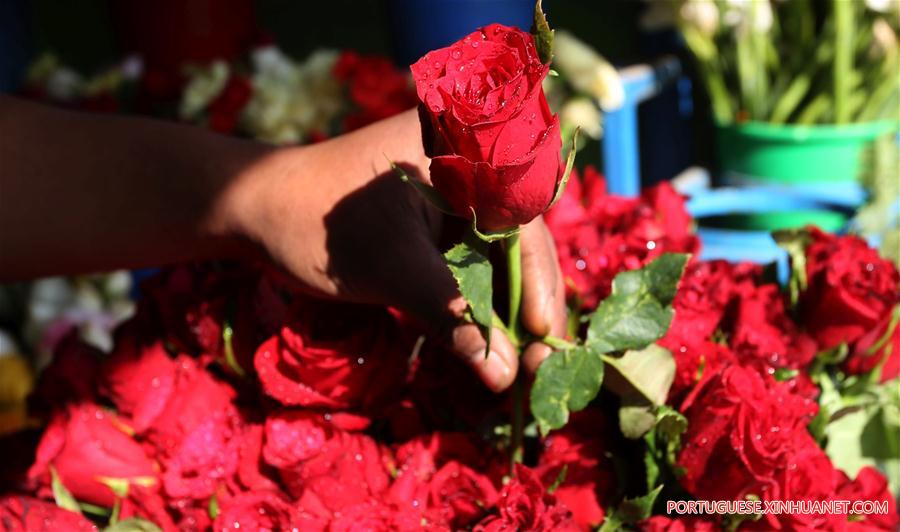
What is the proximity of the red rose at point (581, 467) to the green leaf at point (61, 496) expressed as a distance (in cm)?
31

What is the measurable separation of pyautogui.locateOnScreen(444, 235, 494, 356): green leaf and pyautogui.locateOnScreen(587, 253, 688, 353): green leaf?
0.08 metres

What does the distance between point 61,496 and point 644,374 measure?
39 centimetres

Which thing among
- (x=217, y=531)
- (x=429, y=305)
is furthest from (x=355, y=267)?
(x=217, y=531)

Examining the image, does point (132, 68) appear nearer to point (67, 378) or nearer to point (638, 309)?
point (67, 378)

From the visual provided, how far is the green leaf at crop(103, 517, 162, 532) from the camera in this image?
52 centimetres

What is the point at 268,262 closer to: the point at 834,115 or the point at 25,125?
the point at 25,125

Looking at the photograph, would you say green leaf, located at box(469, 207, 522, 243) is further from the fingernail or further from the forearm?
the forearm

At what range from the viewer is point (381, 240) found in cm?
52

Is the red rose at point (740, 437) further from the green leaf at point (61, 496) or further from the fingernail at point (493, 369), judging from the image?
the green leaf at point (61, 496)

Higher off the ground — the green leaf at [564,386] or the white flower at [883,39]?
the green leaf at [564,386]

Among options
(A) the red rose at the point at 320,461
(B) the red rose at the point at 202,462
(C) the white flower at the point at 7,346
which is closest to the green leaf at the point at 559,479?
(A) the red rose at the point at 320,461

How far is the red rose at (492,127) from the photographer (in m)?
0.37

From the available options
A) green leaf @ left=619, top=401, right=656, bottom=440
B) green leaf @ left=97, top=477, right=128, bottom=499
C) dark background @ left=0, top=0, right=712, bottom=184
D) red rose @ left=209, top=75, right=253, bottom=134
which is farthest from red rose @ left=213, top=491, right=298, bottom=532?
red rose @ left=209, top=75, right=253, bottom=134

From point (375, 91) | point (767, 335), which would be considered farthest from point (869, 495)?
point (375, 91)
